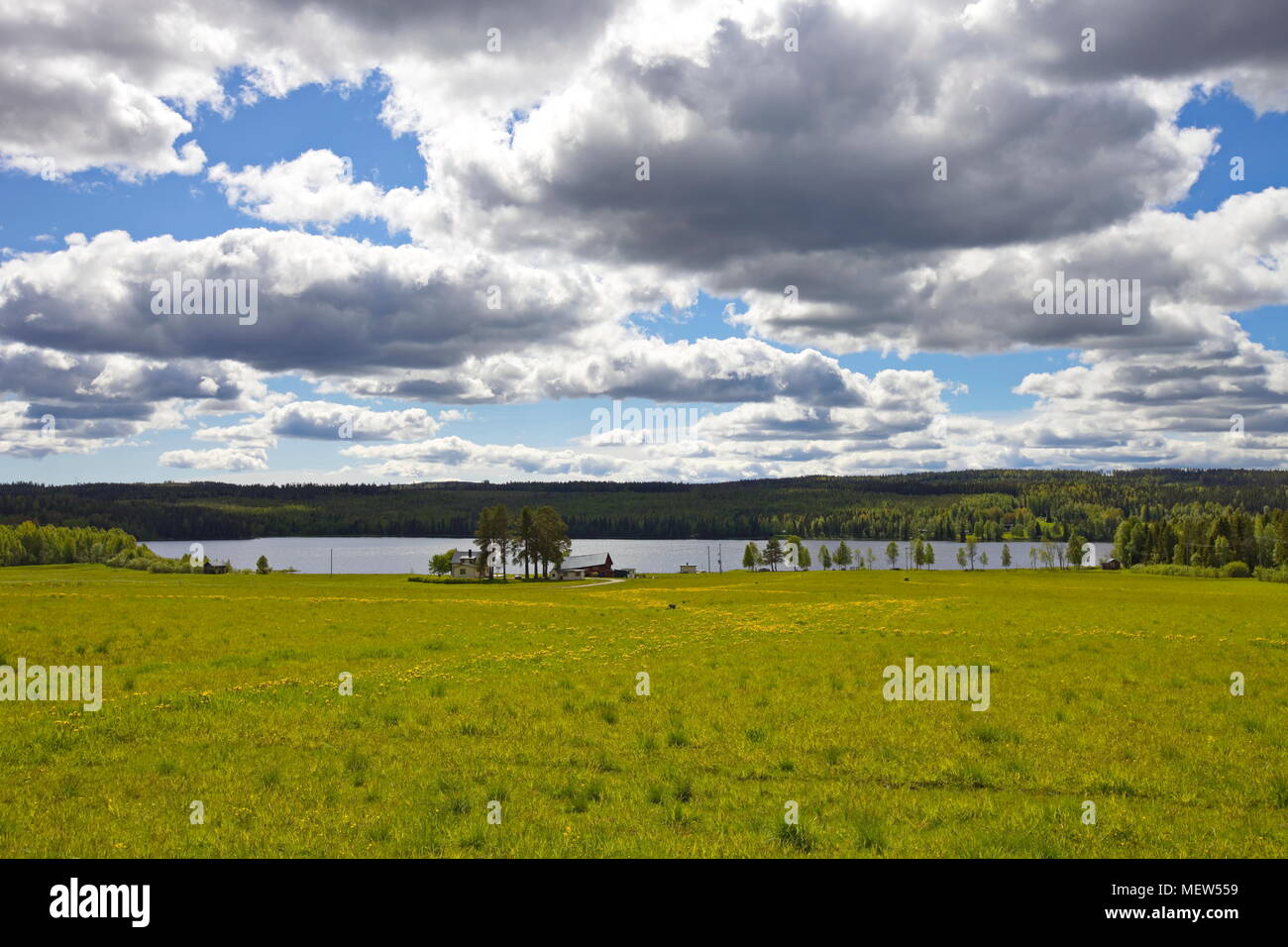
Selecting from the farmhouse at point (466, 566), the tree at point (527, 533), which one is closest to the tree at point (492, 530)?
the tree at point (527, 533)

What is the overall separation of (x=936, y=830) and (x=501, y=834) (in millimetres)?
5562

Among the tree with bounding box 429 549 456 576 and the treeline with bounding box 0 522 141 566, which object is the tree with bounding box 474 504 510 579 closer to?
the tree with bounding box 429 549 456 576

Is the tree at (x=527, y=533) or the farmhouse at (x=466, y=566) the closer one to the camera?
the tree at (x=527, y=533)

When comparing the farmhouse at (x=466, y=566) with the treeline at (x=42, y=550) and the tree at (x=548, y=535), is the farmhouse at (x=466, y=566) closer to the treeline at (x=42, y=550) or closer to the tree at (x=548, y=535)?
the tree at (x=548, y=535)

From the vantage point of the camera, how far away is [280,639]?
32.5m

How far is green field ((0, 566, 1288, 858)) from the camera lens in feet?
33.6

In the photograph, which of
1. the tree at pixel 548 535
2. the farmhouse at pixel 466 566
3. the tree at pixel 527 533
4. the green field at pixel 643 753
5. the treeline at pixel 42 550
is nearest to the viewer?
the green field at pixel 643 753

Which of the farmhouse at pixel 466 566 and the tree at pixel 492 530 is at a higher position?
the tree at pixel 492 530

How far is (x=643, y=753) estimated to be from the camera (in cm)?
1452

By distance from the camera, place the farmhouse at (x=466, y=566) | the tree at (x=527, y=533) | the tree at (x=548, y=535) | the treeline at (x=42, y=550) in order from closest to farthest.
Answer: the tree at (x=548, y=535), the tree at (x=527, y=533), the farmhouse at (x=466, y=566), the treeline at (x=42, y=550)

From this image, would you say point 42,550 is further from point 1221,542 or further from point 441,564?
point 1221,542

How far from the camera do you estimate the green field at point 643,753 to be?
1023 cm

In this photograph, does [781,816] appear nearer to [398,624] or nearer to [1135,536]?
[398,624]

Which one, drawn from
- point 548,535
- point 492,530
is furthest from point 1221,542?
point 492,530
